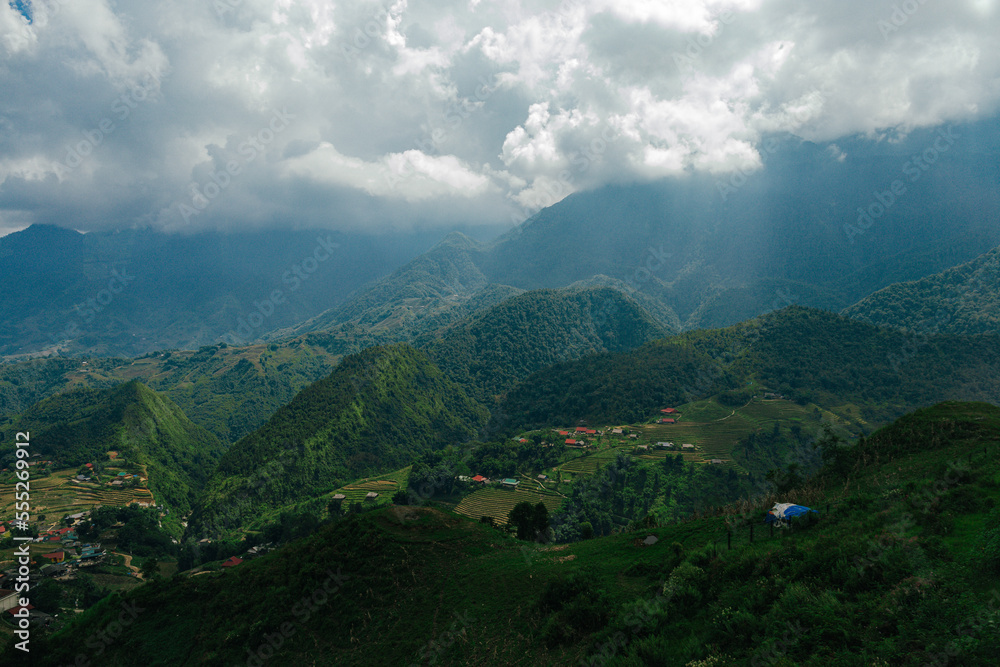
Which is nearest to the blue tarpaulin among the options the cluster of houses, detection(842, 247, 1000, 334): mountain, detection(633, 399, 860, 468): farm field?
detection(633, 399, 860, 468): farm field

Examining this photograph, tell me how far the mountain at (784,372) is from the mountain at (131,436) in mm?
102021

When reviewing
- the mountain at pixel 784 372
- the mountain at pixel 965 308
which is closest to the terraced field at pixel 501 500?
the mountain at pixel 784 372

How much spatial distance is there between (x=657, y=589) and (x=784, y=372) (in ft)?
478

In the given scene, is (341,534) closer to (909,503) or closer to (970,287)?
(909,503)

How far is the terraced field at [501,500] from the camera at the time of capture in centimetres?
8450

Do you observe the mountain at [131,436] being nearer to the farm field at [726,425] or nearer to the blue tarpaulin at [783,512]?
the farm field at [726,425]

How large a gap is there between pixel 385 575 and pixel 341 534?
6.40m

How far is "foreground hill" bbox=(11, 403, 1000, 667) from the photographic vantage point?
13.2 m

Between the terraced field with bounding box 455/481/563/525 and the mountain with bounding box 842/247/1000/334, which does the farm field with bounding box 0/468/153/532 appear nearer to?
the terraced field with bounding box 455/481/563/525

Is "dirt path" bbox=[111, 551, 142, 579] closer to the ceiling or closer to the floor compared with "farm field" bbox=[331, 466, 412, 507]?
closer to the ceiling

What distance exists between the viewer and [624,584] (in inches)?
916

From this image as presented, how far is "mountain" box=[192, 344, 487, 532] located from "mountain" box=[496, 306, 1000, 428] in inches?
1167

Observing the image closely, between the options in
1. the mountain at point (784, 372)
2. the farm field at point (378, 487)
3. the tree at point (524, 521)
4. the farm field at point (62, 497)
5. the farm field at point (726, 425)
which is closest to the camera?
the tree at point (524, 521)

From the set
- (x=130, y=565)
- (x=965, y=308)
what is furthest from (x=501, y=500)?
(x=965, y=308)
